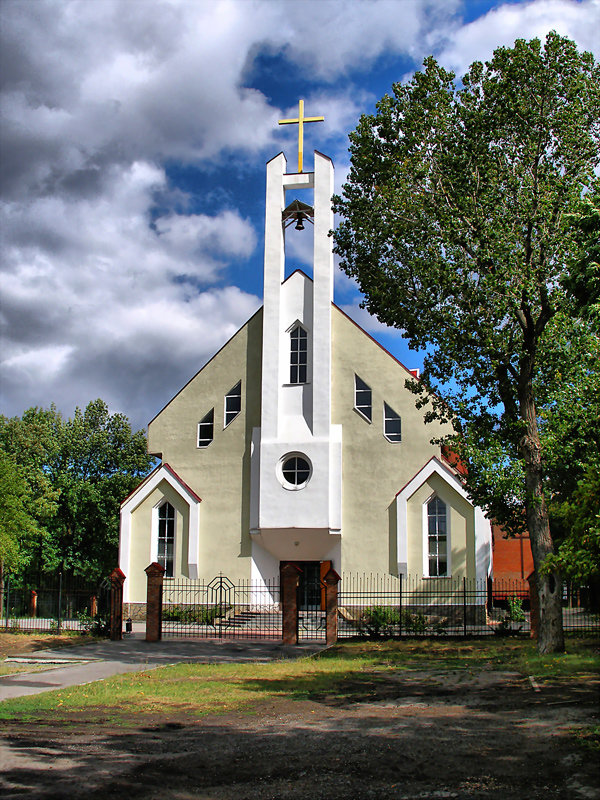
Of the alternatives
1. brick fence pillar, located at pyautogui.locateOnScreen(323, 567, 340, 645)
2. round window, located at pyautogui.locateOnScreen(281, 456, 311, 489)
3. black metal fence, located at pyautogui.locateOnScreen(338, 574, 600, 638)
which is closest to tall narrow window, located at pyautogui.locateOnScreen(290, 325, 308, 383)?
round window, located at pyautogui.locateOnScreen(281, 456, 311, 489)

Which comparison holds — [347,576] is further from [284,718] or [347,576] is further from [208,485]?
[284,718]

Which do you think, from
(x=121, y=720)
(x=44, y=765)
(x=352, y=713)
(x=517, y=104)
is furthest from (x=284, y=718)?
(x=517, y=104)

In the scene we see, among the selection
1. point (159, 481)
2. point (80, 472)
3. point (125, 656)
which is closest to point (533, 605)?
point (125, 656)

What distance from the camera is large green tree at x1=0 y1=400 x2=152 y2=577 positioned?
44.3 meters

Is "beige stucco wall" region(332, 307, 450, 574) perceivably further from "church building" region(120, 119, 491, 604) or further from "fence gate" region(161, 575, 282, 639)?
"fence gate" region(161, 575, 282, 639)

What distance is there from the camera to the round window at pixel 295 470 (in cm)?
3109

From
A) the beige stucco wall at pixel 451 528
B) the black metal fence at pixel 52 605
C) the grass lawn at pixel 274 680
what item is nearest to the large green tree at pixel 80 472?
the black metal fence at pixel 52 605

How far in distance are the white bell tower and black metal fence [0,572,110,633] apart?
23.8 ft

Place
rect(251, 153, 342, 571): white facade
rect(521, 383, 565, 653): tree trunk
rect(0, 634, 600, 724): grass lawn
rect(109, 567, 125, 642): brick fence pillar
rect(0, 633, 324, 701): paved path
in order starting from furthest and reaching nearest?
1. rect(251, 153, 342, 571): white facade
2. rect(109, 567, 125, 642): brick fence pillar
3. rect(521, 383, 565, 653): tree trunk
4. rect(0, 633, 324, 701): paved path
5. rect(0, 634, 600, 724): grass lawn

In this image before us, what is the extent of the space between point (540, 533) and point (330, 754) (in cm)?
1062

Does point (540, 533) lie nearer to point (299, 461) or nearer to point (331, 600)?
point (331, 600)

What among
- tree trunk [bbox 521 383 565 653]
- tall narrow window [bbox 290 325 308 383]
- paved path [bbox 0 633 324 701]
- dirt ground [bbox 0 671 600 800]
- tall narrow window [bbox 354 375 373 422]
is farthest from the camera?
tall narrow window [bbox 290 325 308 383]

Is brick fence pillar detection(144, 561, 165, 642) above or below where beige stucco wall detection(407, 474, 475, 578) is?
below

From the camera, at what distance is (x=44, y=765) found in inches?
298
